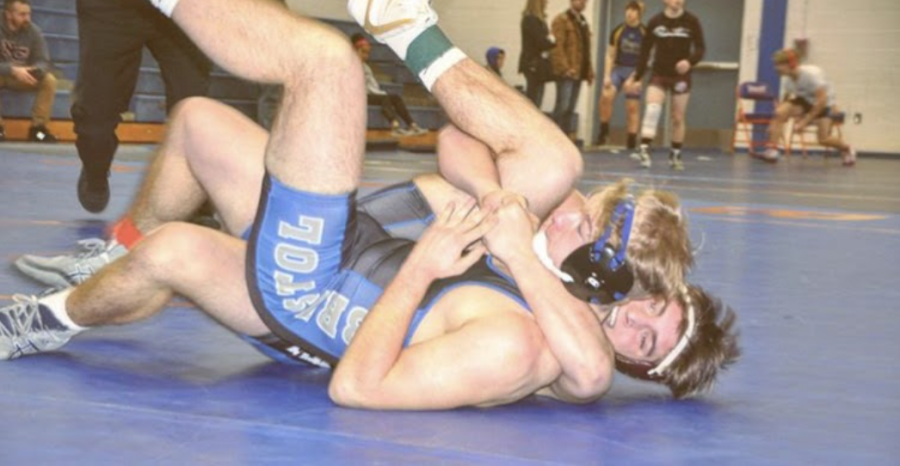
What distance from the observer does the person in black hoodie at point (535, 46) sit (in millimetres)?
15336

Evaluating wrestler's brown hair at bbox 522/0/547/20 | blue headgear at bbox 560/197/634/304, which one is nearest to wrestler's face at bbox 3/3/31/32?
wrestler's brown hair at bbox 522/0/547/20

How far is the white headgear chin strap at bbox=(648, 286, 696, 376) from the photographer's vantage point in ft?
8.40

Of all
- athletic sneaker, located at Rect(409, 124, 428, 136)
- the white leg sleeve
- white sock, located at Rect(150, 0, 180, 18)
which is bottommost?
athletic sneaker, located at Rect(409, 124, 428, 136)

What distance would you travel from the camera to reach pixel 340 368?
2.41 metres

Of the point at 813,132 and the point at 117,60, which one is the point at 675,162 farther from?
the point at 117,60

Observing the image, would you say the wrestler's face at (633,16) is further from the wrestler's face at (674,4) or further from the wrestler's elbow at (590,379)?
the wrestler's elbow at (590,379)

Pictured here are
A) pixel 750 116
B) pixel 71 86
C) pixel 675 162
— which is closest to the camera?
pixel 675 162

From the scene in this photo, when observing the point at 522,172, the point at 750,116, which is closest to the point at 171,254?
the point at 522,172

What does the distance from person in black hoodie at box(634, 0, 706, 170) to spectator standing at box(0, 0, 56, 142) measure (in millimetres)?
5531

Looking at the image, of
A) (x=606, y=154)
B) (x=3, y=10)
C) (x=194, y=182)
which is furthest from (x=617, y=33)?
(x=194, y=182)

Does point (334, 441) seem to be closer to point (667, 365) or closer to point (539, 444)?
point (539, 444)

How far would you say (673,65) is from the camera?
41.3 feet

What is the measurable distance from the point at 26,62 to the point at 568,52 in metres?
6.83

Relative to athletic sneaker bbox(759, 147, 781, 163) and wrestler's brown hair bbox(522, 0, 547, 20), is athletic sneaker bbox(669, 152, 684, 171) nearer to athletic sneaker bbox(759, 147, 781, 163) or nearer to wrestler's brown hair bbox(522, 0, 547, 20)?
athletic sneaker bbox(759, 147, 781, 163)
